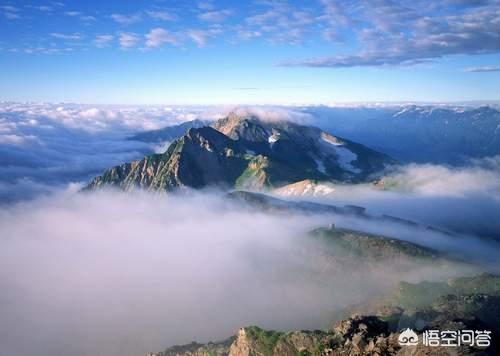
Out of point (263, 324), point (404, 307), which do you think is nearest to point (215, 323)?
point (263, 324)

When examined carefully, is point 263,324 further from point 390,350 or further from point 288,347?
point 390,350

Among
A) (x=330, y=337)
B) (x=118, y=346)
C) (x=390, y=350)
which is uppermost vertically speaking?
(x=390, y=350)

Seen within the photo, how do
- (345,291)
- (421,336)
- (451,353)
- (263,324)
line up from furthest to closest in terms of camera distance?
(345,291) → (263,324) → (421,336) → (451,353)

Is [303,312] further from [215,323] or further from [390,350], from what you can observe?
[390,350]

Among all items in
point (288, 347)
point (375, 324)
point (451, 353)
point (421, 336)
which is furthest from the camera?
point (288, 347)

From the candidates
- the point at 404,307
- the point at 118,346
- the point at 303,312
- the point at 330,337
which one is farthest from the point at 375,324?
the point at 118,346

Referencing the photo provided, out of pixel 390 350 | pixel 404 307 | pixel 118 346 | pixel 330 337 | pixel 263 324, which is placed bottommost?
pixel 118 346

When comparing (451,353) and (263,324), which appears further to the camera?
(263,324)

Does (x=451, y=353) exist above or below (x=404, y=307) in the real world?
above

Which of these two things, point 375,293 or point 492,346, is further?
point 375,293
